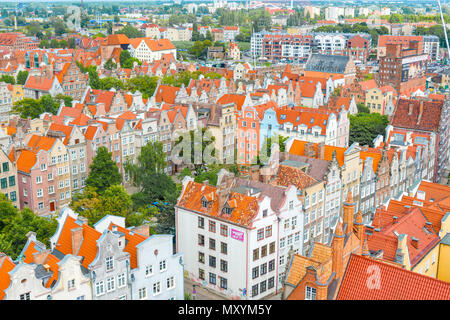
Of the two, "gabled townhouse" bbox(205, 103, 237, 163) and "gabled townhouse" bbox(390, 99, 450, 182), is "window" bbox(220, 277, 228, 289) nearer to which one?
"gabled townhouse" bbox(205, 103, 237, 163)

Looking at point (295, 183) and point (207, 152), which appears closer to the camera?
point (295, 183)

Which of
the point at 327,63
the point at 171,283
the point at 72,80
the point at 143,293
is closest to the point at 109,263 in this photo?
the point at 143,293

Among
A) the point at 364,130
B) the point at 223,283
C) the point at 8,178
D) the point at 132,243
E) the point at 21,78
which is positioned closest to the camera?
the point at 132,243

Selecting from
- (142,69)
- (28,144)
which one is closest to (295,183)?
(28,144)

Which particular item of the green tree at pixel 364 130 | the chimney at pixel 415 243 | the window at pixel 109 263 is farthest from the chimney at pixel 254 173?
the green tree at pixel 364 130

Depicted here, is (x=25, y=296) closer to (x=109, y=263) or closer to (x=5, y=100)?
(x=109, y=263)

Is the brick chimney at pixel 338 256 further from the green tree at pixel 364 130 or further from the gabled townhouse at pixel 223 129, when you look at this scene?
the green tree at pixel 364 130

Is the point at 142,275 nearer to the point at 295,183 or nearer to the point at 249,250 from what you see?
the point at 249,250

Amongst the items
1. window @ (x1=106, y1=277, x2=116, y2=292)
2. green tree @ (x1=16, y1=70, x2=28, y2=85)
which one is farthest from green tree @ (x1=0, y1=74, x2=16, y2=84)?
window @ (x1=106, y1=277, x2=116, y2=292)
